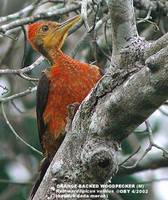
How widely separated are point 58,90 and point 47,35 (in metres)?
0.63

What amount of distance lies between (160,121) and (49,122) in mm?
2218

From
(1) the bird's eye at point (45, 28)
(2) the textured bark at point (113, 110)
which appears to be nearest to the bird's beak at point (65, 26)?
(1) the bird's eye at point (45, 28)

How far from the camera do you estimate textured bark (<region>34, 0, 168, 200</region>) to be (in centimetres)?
262

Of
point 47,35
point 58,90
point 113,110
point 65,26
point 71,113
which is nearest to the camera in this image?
point 113,110

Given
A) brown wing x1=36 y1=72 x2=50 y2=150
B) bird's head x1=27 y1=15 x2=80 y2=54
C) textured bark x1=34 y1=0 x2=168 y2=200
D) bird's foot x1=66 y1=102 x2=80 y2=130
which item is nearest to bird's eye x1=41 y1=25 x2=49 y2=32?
bird's head x1=27 y1=15 x2=80 y2=54

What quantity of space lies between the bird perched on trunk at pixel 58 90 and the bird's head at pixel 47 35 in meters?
0.04

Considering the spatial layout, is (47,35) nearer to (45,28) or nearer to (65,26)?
(45,28)

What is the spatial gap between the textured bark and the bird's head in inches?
69.6

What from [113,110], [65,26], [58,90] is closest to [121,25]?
[113,110]

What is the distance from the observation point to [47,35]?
4.71 metres

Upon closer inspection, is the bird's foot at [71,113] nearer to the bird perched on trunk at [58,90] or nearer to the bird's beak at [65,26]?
the bird perched on trunk at [58,90]

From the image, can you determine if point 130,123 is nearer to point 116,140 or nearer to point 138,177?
point 116,140

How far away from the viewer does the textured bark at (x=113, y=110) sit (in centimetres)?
262

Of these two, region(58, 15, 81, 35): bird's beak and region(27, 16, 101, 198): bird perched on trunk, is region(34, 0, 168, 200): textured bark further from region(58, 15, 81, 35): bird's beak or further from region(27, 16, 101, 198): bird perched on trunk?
region(58, 15, 81, 35): bird's beak
